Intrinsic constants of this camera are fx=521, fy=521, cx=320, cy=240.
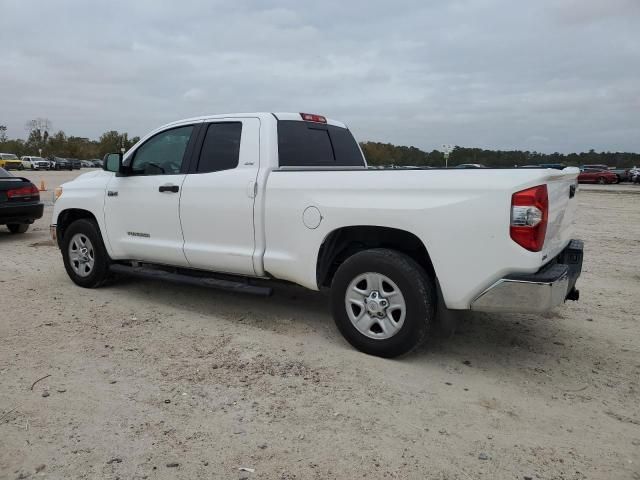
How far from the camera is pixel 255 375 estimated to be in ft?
12.4

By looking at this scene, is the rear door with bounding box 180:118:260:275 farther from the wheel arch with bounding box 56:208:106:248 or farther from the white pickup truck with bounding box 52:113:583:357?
the wheel arch with bounding box 56:208:106:248

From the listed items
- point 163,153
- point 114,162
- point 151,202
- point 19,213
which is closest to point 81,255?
point 114,162

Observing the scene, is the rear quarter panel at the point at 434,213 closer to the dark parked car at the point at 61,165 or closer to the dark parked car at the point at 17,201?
the dark parked car at the point at 17,201

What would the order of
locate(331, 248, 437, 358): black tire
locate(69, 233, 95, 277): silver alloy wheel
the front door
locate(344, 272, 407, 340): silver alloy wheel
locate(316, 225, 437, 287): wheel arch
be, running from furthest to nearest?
locate(69, 233, 95, 277): silver alloy wheel → the front door → locate(316, 225, 437, 287): wheel arch → locate(344, 272, 407, 340): silver alloy wheel → locate(331, 248, 437, 358): black tire

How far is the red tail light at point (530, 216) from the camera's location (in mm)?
3328

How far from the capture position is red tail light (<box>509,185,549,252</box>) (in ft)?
10.9

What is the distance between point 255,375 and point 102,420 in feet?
3.49

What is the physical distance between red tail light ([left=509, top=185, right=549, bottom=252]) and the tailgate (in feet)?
0.42

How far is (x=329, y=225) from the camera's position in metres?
4.14

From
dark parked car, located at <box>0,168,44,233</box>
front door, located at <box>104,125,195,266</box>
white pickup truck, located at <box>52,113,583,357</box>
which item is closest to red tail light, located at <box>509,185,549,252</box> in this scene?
white pickup truck, located at <box>52,113,583,357</box>

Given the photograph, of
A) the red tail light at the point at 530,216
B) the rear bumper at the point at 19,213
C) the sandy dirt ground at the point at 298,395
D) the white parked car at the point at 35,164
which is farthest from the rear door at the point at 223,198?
the white parked car at the point at 35,164

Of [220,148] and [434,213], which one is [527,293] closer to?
[434,213]

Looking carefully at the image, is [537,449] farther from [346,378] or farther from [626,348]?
[626,348]

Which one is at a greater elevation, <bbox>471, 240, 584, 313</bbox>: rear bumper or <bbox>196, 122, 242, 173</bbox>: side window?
<bbox>196, 122, 242, 173</bbox>: side window
